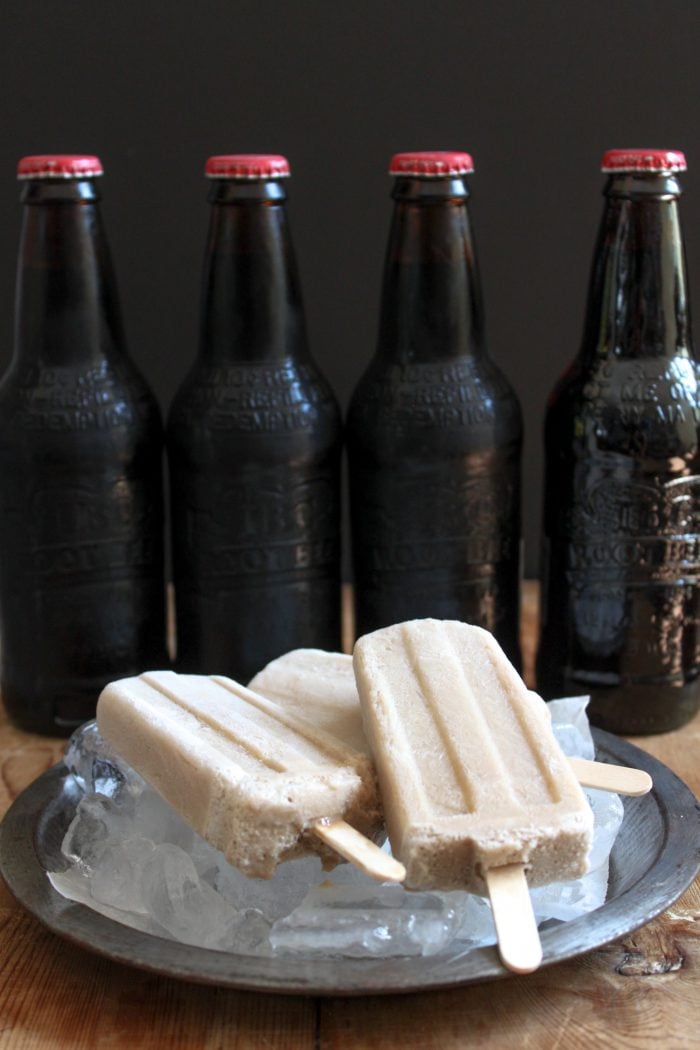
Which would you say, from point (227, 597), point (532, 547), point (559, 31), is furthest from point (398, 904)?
point (559, 31)

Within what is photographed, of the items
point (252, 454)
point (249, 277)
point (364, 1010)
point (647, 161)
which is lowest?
point (364, 1010)

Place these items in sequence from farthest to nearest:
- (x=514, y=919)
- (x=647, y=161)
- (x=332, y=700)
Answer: (x=647, y=161), (x=332, y=700), (x=514, y=919)

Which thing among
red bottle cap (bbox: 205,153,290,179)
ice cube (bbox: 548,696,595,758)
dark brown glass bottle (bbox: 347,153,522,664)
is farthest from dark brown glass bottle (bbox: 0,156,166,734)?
ice cube (bbox: 548,696,595,758)

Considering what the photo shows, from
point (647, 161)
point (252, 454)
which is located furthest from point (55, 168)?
point (647, 161)


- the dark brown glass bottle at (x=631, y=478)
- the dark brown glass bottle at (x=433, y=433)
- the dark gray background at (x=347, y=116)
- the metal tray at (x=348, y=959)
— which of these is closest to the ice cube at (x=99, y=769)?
the metal tray at (x=348, y=959)

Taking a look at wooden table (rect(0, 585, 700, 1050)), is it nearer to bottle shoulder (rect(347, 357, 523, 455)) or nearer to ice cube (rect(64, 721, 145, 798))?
ice cube (rect(64, 721, 145, 798))

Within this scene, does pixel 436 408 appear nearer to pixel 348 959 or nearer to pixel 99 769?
pixel 99 769

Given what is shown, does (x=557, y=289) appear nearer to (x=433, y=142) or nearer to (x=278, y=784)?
(x=433, y=142)
